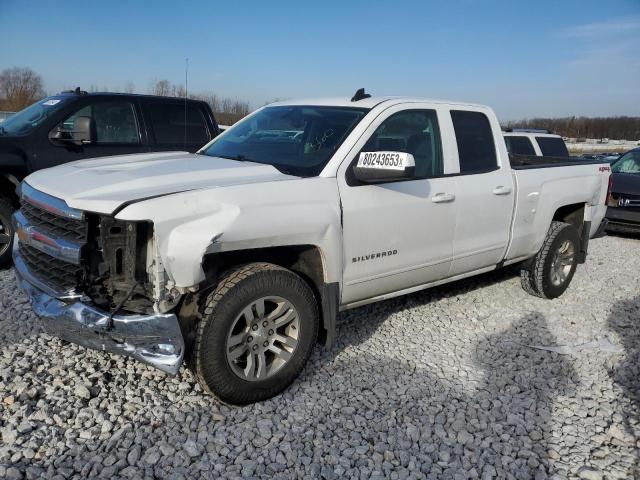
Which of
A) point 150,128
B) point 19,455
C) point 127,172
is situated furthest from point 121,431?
point 150,128

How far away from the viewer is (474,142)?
4555mm

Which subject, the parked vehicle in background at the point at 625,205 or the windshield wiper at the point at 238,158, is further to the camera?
the parked vehicle in background at the point at 625,205

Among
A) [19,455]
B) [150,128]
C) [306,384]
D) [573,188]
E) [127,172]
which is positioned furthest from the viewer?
[150,128]

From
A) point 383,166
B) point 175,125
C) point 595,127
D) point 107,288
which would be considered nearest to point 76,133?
point 175,125

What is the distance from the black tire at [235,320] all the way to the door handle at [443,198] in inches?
50.0

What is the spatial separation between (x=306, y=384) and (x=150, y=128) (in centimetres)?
413

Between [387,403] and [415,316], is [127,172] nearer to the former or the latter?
[387,403]

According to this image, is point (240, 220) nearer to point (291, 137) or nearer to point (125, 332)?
point (125, 332)

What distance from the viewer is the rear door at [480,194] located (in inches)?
169

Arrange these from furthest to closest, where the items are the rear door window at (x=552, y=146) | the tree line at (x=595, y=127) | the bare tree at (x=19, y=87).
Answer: the tree line at (x=595, y=127), the bare tree at (x=19, y=87), the rear door window at (x=552, y=146)

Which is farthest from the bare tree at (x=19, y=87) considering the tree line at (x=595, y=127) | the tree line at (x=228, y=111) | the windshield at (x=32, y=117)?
the tree line at (x=595, y=127)

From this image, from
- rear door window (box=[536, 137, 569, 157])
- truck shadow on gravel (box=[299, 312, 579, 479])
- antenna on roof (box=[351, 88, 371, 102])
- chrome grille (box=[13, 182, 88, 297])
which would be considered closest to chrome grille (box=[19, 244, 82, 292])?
chrome grille (box=[13, 182, 88, 297])

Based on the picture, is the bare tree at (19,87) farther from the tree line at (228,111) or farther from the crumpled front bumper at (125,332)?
the crumpled front bumper at (125,332)

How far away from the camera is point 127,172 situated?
3344 mm
